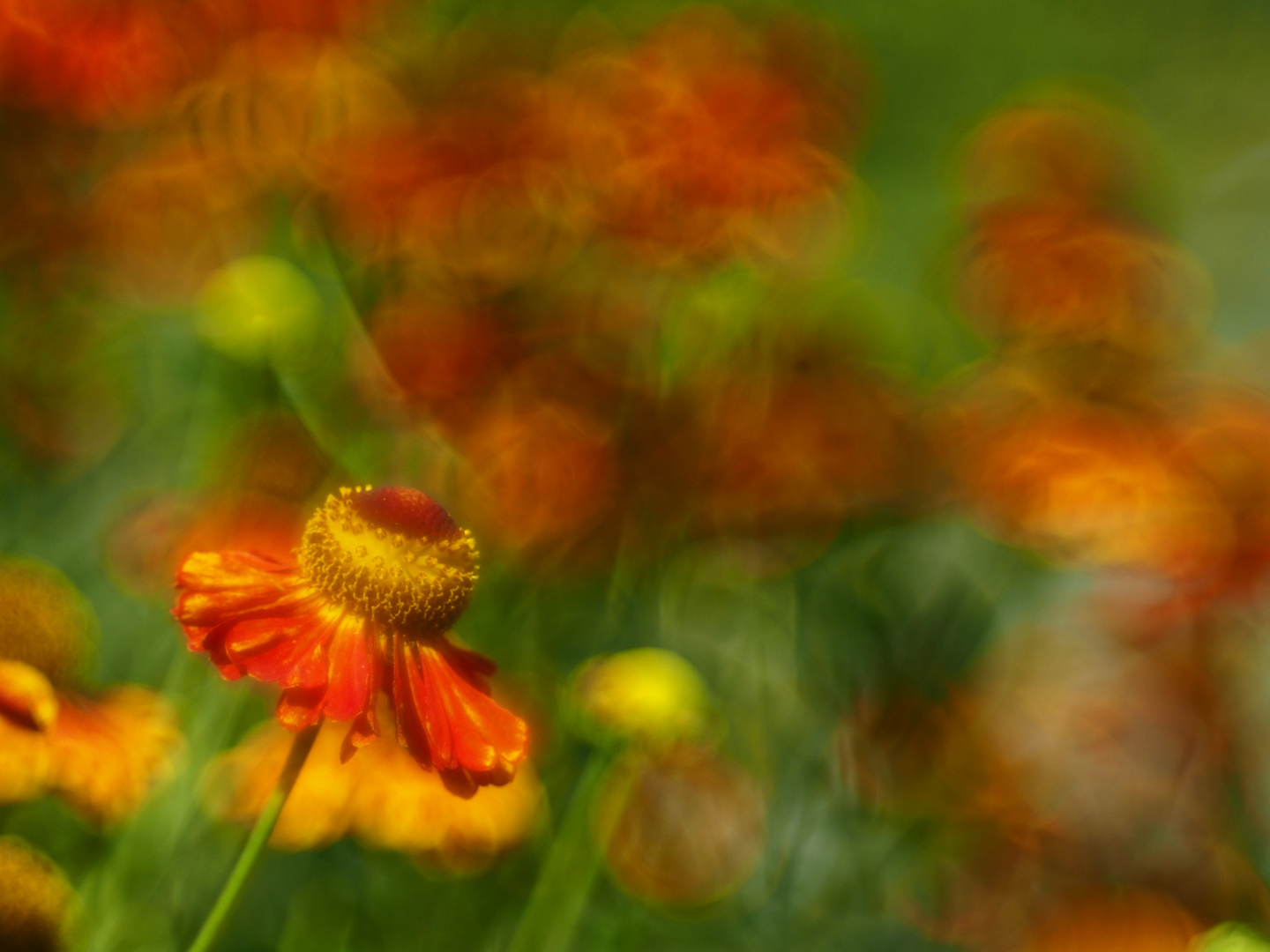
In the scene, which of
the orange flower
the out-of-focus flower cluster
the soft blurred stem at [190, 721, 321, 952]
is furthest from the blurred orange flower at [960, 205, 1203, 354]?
the soft blurred stem at [190, 721, 321, 952]

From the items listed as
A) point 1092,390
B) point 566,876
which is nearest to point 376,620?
point 566,876

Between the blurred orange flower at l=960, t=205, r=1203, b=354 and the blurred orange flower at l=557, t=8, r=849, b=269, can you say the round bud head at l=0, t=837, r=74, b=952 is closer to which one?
the blurred orange flower at l=557, t=8, r=849, b=269

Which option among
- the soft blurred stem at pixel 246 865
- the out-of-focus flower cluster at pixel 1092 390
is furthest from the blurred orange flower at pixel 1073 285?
the soft blurred stem at pixel 246 865

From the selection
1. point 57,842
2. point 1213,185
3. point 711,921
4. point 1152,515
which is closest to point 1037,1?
point 1213,185

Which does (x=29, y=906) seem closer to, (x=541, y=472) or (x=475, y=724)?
(x=475, y=724)

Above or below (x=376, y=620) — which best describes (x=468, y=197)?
above
